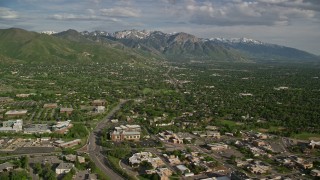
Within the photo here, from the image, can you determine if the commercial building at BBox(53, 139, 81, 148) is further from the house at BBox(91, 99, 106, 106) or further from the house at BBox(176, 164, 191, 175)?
the house at BBox(91, 99, 106, 106)

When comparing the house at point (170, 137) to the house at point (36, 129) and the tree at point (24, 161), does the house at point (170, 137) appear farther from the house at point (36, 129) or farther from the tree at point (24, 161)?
the tree at point (24, 161)

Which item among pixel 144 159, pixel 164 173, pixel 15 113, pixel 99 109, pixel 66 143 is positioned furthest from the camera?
pixel 99 109

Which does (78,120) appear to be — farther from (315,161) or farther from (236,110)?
(315,161)

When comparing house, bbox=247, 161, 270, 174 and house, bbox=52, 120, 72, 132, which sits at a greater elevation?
house, bbox=52, 120, 72, 132

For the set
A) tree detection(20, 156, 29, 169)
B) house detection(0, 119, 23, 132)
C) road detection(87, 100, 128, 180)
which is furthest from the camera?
house detection(0, 119, 23, 132)

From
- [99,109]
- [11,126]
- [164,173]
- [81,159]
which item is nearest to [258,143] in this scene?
[164,173]

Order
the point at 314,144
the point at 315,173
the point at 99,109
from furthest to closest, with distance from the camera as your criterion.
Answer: the point at 99,109 → the point at 314,144 → the point at 315,173

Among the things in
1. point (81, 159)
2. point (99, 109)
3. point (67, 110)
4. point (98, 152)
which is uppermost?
point (99, 109)

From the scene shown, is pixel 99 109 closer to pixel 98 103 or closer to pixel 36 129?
pixel 98 103

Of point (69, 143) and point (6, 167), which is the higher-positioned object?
point (6, 167)

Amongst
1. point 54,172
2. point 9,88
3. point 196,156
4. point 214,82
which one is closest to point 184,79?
point 214,82

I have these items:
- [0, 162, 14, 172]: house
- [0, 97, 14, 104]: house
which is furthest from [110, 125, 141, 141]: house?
[0, 97, 14, 104]: house
